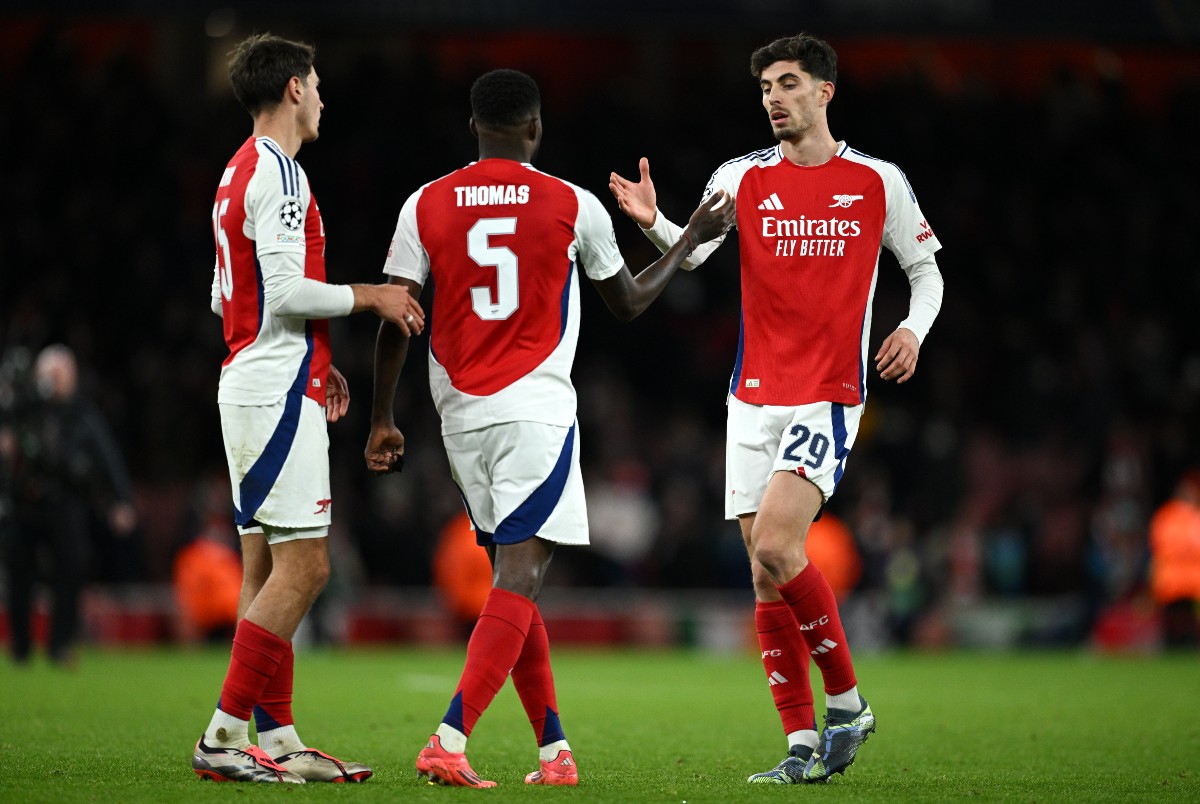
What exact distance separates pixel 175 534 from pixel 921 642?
8552 mm

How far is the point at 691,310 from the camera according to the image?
1970 cm

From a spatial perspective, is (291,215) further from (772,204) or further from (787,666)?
(787,666)

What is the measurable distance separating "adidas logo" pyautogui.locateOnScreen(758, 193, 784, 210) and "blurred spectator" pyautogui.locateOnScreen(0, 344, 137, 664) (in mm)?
7356

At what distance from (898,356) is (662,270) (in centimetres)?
93

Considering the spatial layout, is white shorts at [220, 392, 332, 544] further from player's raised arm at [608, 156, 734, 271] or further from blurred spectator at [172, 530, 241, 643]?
blurred spectator at [172, 530, 241, 643]

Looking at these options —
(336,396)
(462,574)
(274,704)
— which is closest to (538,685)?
(274,704)

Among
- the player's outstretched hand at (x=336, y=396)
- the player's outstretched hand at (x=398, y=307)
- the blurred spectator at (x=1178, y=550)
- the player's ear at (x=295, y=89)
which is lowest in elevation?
the blurred spectator at (x=1178, y=550)

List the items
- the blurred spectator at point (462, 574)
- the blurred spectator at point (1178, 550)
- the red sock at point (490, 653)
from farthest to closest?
the blurred spectator at point (1178, 550), the blurred spectator at point (462, 574), the red sock at point (490, 653)

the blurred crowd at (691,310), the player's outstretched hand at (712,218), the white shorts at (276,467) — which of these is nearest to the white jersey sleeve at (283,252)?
the white shorts at (276,467)

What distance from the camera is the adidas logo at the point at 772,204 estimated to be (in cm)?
606

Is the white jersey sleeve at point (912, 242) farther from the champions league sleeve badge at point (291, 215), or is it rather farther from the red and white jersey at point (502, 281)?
the champions league sleeve badge at point (291, 215)

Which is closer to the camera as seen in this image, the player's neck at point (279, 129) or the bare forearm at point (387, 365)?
the bare forearm at point (387, 365)

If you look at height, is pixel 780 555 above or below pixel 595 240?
below

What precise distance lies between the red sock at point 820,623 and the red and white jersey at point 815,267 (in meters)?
0.69
